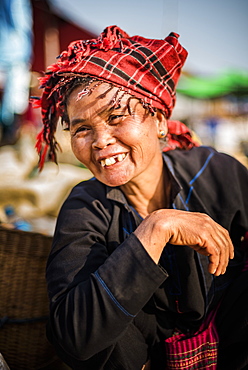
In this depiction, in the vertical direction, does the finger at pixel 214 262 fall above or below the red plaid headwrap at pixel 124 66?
below

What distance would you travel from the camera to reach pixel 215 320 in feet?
5.57

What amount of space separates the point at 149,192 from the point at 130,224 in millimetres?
254

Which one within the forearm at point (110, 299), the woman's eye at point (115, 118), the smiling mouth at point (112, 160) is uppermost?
the woman's eye at point (115, 118)

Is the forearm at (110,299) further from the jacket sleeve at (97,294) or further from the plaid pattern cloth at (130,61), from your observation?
the plaid pattern cloth at (130,61)

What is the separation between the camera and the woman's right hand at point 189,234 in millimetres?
1381

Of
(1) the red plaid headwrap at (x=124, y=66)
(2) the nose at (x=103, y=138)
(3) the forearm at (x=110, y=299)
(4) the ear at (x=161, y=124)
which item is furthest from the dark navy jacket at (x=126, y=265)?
(1) the red plaid headwrap at (x=124, y=66)

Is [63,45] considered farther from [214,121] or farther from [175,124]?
[214,121]

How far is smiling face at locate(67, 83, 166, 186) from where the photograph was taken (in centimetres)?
154

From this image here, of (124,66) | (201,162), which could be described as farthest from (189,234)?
(124,66)

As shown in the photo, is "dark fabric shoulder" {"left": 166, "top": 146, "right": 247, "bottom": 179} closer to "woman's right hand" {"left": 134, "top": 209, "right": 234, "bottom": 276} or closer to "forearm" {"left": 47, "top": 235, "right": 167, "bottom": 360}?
"woman's right hand" {"left": 134, "top": 209, "right": 234, "bottom": 276}

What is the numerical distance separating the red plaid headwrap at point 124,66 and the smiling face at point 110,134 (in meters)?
0.06

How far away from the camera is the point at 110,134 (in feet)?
5.13

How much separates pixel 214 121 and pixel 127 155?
1452 cm

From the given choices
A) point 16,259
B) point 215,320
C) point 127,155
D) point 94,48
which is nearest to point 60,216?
point 127,155
